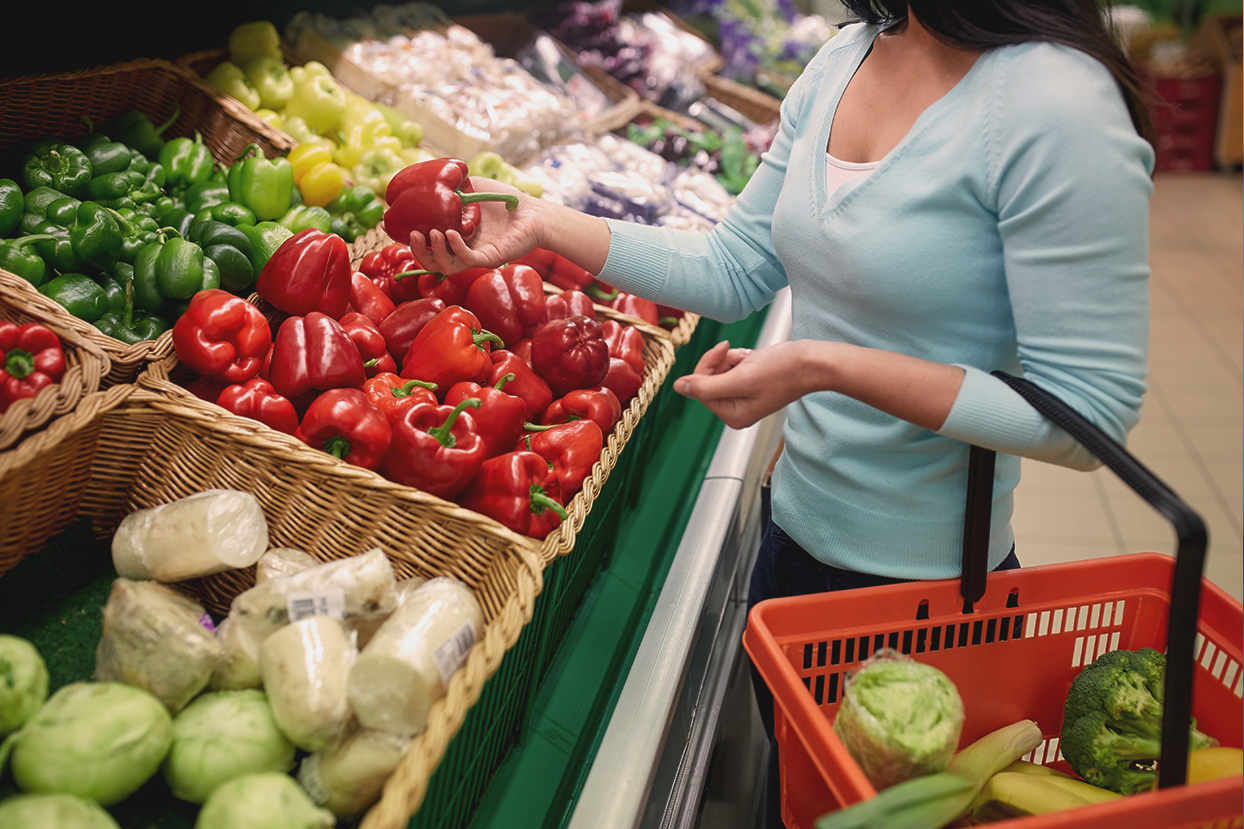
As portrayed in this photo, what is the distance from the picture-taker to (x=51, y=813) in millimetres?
915

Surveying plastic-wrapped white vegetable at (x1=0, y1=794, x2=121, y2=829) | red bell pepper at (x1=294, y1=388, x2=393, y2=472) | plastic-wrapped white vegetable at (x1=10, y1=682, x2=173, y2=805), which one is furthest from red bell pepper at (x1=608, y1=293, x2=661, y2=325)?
plastic-wrapped white vegetable at (x1=0, y1=794, x2=121, y2=829)

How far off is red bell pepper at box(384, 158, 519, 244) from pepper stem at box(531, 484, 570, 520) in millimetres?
514

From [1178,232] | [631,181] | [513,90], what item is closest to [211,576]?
[631,181]

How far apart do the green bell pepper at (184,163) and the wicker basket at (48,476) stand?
0.98 meters

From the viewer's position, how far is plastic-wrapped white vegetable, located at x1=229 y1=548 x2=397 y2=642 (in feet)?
3.91

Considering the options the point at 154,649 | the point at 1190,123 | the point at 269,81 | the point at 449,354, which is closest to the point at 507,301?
the point at 449,354

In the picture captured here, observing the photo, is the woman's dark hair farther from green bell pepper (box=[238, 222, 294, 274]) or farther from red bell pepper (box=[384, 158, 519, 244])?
green bell pepper (box=[238, 222, 294, 274])

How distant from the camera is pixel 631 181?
2.96m

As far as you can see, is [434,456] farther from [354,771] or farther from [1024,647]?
[1024,647]

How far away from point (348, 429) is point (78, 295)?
0.64m

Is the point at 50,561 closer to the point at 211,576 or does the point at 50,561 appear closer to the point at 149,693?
the point at 211,576

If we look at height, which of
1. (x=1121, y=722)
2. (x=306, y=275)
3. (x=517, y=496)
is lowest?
(x=1121, y=722)

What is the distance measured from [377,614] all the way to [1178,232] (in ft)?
24.9

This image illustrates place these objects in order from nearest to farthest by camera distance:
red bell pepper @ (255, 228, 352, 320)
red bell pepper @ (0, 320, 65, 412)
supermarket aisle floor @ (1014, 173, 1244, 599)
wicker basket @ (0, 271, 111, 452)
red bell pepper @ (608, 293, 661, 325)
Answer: wicker basket @ (0, 271, 111, 452) → red bell pepper @ (0, 320, 65, 412) → red bell pepper @ (255, 228, 352, 320) → red bell pepper @ (608, 293, 661, 325) → supermarket aisle floor @ (1014, 173, 1244, 599)
